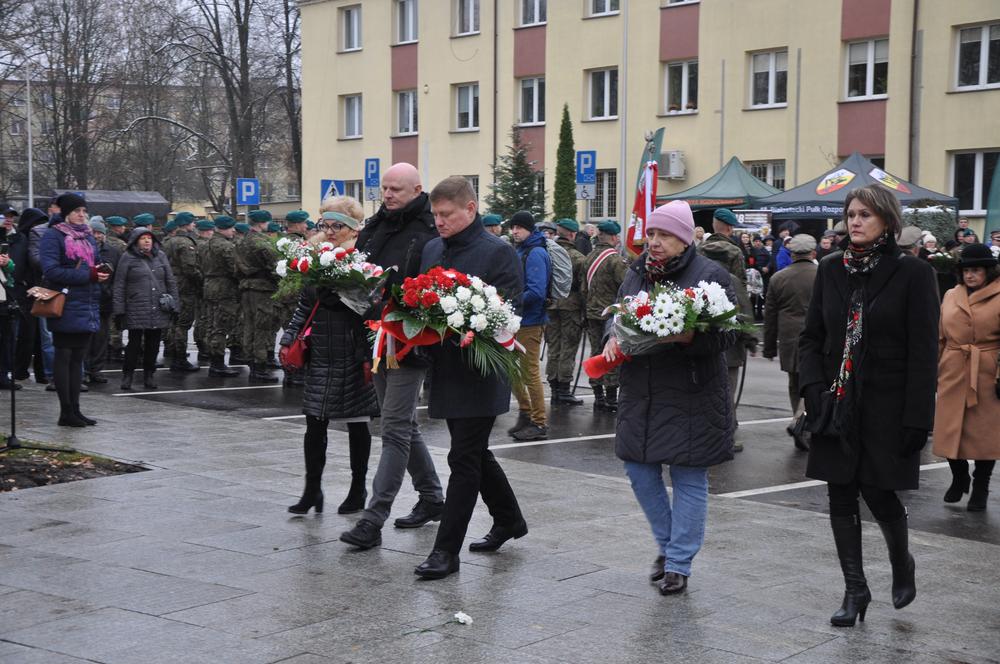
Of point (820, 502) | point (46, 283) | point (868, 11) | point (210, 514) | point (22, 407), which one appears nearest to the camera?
point (210, 514)

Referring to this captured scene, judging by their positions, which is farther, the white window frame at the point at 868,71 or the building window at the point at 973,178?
the white window frame at the point at 868,71

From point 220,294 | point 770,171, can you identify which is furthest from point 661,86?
point 220,294

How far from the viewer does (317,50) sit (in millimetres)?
44406

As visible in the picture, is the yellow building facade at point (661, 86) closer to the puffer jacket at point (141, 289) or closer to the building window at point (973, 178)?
the building window at point (973, 178)

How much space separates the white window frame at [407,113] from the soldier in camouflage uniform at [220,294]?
25.9 metres

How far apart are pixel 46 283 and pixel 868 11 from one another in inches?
938

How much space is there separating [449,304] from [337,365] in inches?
62.3

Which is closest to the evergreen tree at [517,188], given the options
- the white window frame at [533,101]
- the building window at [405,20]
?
the white window frame at [533,101]

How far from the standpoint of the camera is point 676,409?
19.8 feet

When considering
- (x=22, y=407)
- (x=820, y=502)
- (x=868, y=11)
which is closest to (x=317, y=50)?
(x=868, y=11)

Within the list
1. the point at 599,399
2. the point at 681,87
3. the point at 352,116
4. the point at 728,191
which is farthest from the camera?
the point at 352,116

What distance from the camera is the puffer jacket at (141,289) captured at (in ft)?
47.3

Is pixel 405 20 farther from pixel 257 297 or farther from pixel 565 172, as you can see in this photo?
pixel 257 297

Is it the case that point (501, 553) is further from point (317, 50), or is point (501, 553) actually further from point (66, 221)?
point (317, 50)
